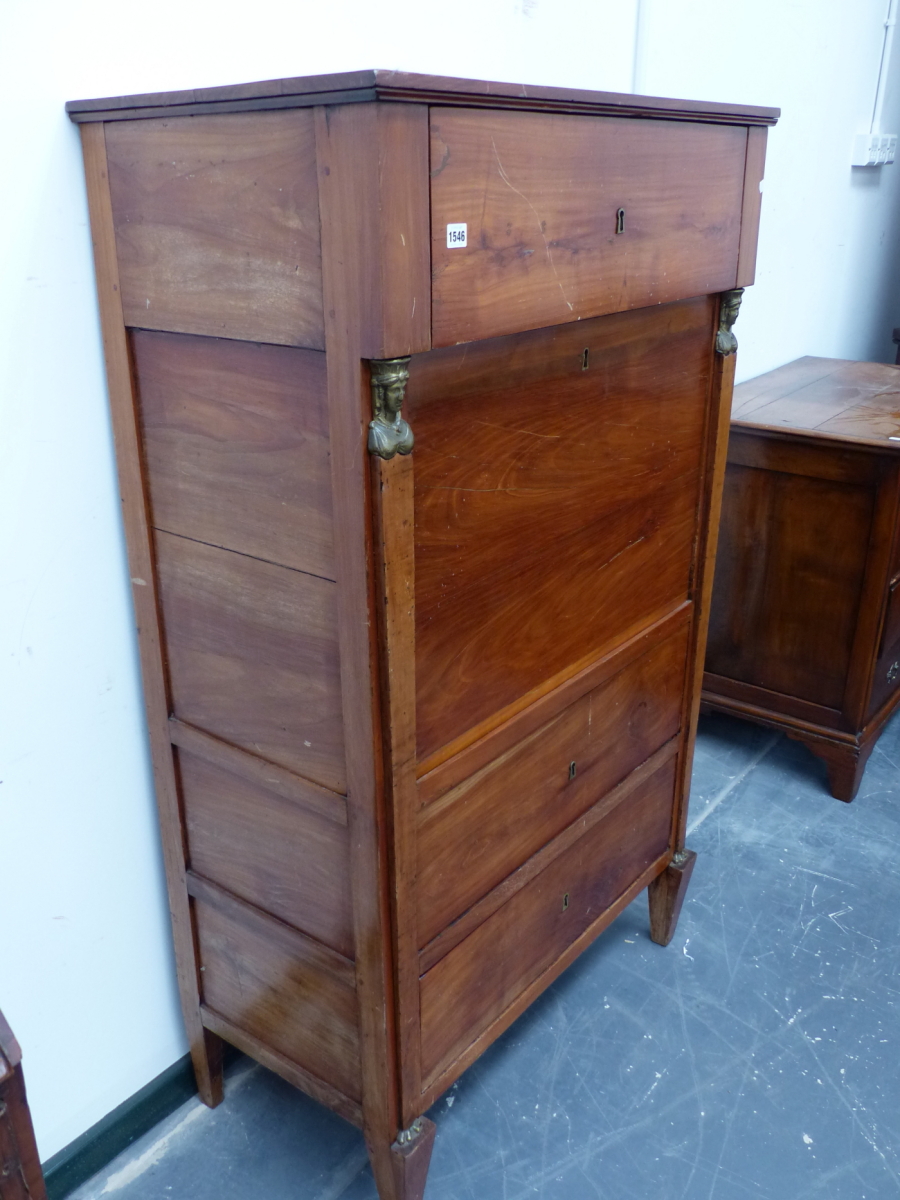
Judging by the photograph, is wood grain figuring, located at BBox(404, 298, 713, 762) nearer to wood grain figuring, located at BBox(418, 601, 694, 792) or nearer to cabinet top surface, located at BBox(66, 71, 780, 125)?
wood grain figuring, located at BBox(418, 601, 694, 792)

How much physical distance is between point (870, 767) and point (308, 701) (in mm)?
2014

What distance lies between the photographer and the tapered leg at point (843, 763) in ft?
8.34

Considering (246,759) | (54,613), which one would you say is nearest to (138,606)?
(54,613)

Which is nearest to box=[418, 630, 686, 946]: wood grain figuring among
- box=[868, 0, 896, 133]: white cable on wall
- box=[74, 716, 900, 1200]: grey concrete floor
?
box=[74, 716, 900, 1200]: grey concrete floor

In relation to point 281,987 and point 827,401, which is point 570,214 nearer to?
point 281,987

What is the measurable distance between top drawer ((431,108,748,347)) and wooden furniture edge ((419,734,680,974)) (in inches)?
31.3

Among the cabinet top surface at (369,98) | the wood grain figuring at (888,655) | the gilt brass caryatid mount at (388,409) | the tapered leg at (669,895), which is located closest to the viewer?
the cabinet top surface at (369,98)

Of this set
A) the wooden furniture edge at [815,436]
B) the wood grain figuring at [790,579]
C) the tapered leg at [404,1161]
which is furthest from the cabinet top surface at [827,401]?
the tapered leg at [404,1161]

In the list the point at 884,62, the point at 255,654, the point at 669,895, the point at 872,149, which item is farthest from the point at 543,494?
the point at 884,62

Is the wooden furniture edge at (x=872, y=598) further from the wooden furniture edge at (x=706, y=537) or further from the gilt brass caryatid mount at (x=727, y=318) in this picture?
the gilt brass caryatid mount at (x=727, y=318)

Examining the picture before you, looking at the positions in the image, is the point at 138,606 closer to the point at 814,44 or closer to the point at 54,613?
the point at 54,613

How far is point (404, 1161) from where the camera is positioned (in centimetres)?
140

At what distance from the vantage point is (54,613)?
4.51ft

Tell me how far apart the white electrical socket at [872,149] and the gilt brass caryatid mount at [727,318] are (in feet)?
6.64
